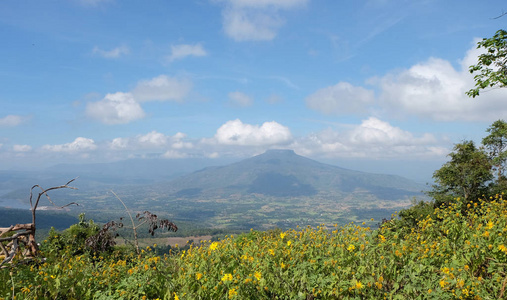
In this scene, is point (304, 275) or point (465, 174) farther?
point (465, 174)

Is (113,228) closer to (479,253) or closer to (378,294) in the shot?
(378,294)

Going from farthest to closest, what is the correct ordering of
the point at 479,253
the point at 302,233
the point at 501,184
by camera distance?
the point at 501,184 → the point at 302,233 → the point at 479,253

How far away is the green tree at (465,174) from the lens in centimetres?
2925

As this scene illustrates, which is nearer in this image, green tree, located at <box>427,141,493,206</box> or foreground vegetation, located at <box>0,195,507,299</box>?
foreground vegetation, located at <box>0,195,507,299</box>

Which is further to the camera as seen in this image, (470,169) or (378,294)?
(470,169)

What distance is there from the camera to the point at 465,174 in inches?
1193

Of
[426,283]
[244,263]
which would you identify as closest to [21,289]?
[244,263]

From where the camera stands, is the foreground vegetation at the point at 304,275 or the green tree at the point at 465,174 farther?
the green tree at the point at 465,174

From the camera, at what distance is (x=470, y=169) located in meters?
29.7

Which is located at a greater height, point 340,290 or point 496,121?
point 496,121

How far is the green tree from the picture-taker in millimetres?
29250

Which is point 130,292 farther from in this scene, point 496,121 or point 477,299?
point 496,121

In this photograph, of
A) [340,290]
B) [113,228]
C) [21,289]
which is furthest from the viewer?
[113,228]

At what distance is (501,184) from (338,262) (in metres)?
33.5
